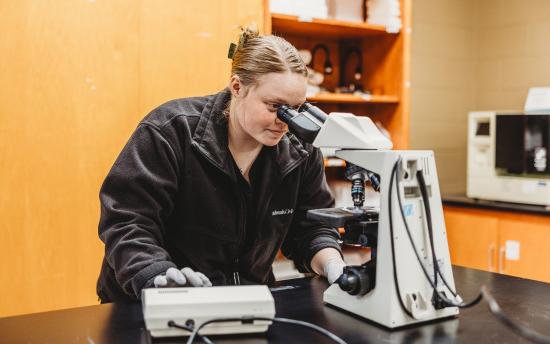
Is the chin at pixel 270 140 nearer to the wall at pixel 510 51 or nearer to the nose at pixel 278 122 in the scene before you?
the nose at pixel 278 122

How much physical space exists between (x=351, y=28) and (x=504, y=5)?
56.5 inches

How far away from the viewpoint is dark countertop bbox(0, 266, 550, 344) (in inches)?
41.4

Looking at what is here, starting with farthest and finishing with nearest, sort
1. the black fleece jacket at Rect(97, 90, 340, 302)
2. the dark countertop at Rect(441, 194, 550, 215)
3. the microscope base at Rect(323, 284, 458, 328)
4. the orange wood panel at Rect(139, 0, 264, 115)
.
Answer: the dark countertop at Rect(441, 194, 550, 215), the orange wood panel at Rect(139, 0, 264, 115), the black fleece jacket at Rect(97, 90, 340, 302), the microscope base at Rect(323, 284, 458, 328)

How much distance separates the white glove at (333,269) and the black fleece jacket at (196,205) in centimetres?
10

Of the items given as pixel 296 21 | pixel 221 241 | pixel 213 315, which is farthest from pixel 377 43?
pixel 213 315

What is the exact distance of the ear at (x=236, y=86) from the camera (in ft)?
5.24

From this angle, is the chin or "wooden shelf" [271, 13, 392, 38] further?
"wooden shelf" [271, 13, 392, 38]

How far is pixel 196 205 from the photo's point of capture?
155 cm

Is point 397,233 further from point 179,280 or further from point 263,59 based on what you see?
point 263,59

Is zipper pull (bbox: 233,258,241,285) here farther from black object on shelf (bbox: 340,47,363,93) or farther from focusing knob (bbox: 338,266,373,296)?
black object on shelf (bbox: 340,47,363,93)

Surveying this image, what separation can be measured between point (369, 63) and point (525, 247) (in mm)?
1312

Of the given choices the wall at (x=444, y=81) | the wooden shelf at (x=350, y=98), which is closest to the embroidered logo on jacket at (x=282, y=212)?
the wooden shelf at (x=350, y=98)

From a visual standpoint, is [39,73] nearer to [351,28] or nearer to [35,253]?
[35,253]

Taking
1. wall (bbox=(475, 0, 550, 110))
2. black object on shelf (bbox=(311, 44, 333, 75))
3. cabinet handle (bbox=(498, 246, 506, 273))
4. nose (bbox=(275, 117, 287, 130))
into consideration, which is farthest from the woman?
wall (bbox=(475, 0, 550, 110))
